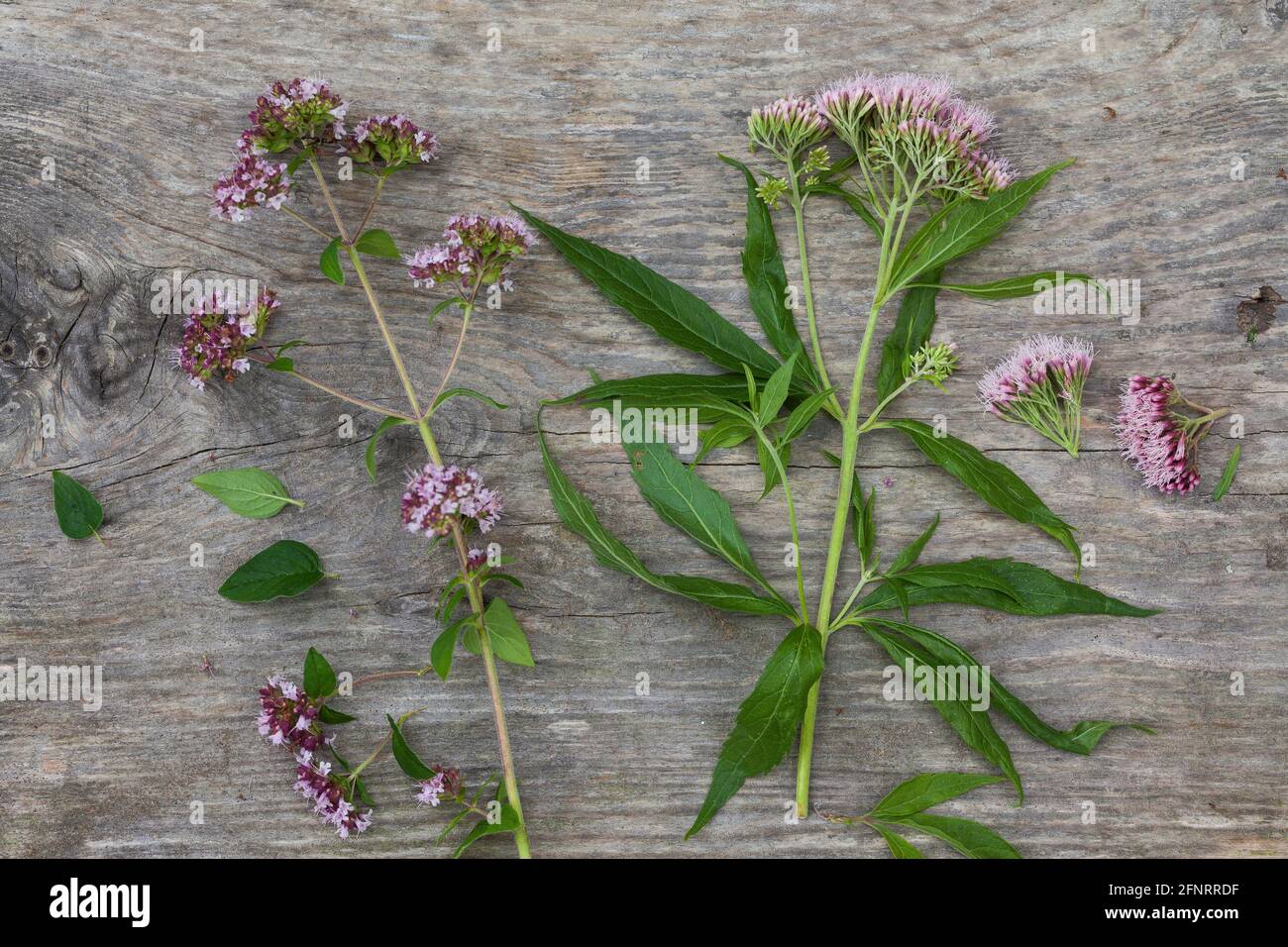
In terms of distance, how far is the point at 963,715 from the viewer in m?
2.11

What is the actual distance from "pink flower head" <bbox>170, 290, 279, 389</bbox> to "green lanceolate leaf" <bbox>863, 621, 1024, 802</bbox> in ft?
5.28

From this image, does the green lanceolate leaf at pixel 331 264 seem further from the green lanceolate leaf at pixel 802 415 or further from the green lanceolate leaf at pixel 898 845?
the green lanceolate leaf at pixel 898 845

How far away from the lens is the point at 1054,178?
2311 mm

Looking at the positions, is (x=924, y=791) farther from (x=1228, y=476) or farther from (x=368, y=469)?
(x=368, y=469)

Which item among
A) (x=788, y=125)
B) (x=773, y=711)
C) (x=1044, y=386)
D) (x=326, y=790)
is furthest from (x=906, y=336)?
(x=326, y=790)

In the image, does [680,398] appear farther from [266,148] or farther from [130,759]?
[130,759]

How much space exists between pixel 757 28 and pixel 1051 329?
3.45 feet

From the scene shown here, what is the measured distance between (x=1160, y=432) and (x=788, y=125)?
115cm

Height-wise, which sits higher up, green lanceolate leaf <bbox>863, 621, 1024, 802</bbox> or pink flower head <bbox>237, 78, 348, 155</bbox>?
pink flower head <bbox>237, 78, 348, 155</bbox>

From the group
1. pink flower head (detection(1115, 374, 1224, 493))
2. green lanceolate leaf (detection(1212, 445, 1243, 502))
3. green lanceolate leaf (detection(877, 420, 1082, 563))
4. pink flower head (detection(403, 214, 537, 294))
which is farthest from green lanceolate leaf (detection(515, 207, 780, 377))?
green lanceolate leaf (detection(1212, 445, 1243, 502))

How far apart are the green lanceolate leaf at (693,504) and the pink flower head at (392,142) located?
0.89m

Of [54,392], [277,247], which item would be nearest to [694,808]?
[277,247]

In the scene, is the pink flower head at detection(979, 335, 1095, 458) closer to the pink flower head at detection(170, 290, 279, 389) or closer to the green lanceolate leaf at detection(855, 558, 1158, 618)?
the green lanceolate leaf at detection(855, 558, 1158, 618)

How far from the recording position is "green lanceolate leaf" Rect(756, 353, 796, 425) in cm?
202
